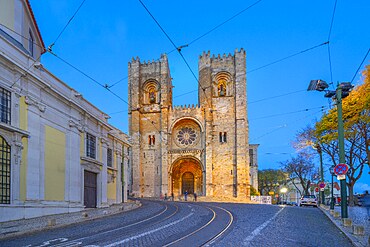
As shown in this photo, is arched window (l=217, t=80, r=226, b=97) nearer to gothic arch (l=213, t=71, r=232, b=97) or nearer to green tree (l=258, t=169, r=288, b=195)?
gothic arch (l=213, t=71, r=232, b=97)

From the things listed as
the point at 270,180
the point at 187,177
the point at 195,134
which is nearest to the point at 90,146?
the point at 195,134

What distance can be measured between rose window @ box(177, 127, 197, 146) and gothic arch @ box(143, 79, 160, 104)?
641 cm

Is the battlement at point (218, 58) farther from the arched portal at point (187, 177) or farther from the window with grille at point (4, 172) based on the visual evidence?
the window with grille at point (4, 172)

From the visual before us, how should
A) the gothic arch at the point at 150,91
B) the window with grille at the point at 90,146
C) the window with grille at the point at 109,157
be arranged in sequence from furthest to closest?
the gothic arch at the point at 150,91 → the window with grille at the point at 109,157 → the window with grille at the point at 90,146

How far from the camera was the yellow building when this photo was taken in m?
15.8

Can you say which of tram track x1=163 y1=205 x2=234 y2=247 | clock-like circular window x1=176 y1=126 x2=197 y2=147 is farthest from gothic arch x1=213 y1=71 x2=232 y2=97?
tram track x1=163 y1=205 x2=234 y2=247

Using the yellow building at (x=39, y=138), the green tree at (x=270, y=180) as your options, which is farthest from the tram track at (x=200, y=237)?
the green tree at (x=270, y=180)

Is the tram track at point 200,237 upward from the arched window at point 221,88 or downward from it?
downward

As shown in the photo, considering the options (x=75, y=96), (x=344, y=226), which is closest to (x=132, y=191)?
(x=75, y=96)

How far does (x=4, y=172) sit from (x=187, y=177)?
4423 cm

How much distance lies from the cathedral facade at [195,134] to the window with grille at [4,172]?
3837 cm

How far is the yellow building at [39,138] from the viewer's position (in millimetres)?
15766

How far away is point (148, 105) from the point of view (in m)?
59.3

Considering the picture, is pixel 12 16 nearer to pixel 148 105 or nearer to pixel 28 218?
pixel 28 218
